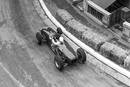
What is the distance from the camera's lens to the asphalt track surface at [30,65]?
12977 mm

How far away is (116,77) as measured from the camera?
13.1 m

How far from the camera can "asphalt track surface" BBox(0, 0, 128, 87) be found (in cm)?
1298

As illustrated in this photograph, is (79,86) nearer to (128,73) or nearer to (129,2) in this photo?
(128,73)

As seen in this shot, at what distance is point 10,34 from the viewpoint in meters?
16.4

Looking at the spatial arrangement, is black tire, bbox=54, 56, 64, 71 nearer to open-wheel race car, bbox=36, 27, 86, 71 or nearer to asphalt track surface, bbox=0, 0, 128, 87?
open-wheel race car, bbox=36, 27, 86, 71

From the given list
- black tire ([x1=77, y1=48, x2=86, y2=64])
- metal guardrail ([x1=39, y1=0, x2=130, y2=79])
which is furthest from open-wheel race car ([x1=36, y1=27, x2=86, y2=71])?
metal guardrail ([x1=39, y1=0, x2=130, y2=79])

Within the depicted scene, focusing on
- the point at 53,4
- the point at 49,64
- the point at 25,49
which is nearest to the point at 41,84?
the point at 49,64

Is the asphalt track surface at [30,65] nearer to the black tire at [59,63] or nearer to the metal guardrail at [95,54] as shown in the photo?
the black tire at [59,63]

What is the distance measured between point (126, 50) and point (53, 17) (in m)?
5.88

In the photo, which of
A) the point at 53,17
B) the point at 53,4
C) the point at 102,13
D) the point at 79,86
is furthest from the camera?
the point at 53,4

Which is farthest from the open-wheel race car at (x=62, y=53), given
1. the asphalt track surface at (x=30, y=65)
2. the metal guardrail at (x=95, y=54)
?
the metal guardrail at (x=95, y=54)

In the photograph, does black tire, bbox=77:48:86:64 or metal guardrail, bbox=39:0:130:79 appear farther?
black tire, bbox=77:48:86:64

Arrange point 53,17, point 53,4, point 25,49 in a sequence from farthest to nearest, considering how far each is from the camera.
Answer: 1. point 53,4
2. point 53,17
3. point 25,49

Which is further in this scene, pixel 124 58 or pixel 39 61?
pixel 39 61
